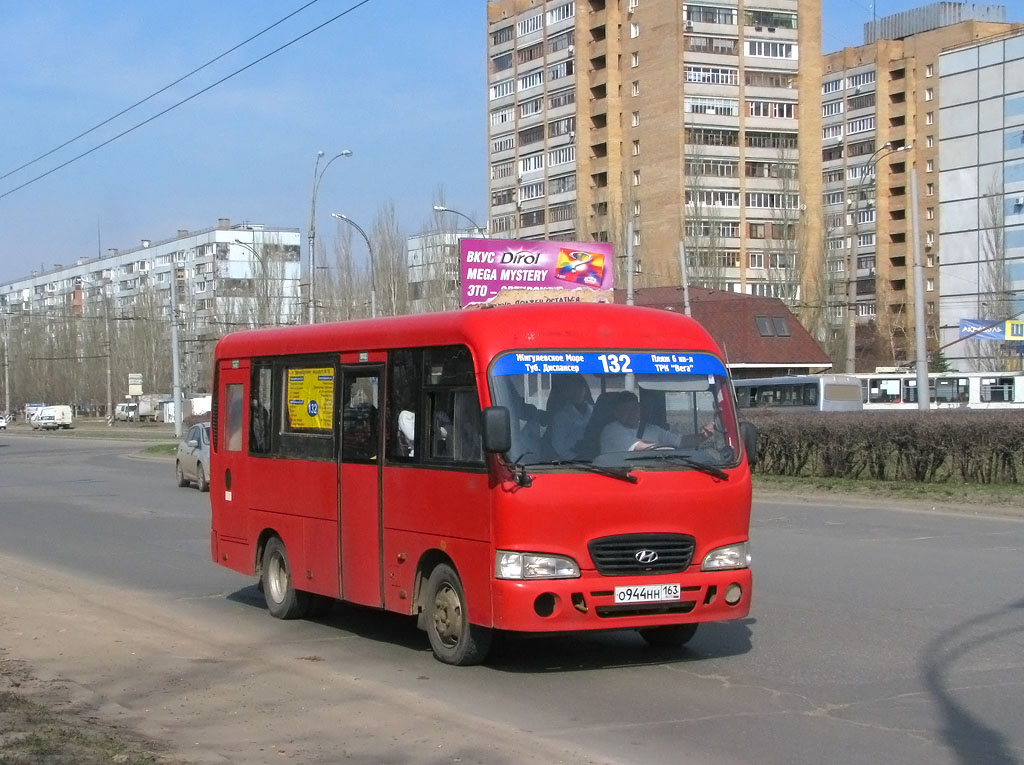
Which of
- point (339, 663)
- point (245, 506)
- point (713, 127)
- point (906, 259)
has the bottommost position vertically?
point (339, 663)

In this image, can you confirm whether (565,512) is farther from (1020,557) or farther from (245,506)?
(1020,557)

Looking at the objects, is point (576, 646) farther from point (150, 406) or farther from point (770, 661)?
point (150, 406)

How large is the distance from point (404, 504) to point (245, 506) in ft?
9.69

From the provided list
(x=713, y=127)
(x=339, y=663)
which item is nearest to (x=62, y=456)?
(x=339, y=663)

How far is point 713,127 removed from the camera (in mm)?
86438

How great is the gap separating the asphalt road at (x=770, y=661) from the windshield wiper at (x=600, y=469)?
132 cm

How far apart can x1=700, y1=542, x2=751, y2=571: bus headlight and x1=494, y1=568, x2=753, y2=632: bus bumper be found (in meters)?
0.04

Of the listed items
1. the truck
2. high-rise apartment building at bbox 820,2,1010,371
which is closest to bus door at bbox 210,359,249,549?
high-rise apartment building at bbox 820,2,1010,371

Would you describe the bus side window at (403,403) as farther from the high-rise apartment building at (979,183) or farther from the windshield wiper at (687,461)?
the high-rise apartment building at (979,183)

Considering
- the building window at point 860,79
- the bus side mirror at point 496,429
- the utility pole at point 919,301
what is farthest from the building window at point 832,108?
the bus side mirror at point 496,429

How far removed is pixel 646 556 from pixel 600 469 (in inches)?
25.1

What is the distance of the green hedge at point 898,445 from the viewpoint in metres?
23.5

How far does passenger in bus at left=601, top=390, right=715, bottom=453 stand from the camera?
8812mm

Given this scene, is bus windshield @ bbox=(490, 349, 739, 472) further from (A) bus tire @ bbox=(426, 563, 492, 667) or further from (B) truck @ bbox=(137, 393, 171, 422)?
(B) truck @ bbox=(137, 393, 171, 422)
